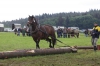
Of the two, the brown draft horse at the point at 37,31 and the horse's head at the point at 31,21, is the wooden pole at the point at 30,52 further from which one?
the horse's head at the point at 31,21

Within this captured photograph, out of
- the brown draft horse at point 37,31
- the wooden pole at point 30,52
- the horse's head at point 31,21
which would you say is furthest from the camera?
the brown draft horse at point 37,31

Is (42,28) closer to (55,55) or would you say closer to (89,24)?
(55,55)

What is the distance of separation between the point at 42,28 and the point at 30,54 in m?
3.94

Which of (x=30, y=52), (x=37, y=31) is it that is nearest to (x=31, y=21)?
(x=37, y=31)

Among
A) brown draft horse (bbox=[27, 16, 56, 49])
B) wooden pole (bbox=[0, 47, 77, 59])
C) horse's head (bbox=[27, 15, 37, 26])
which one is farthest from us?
brown draft horse (bbox=[27, 16, 56, 49])

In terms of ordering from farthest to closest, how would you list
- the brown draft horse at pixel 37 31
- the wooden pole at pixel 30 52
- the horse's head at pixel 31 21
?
the brown draft horse at pixel 37 31 → the horse's head at pixel 31 21 → the wooden pole at pixel 30 52

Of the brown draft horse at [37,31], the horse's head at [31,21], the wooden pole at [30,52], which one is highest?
the horse's head at [31,21]

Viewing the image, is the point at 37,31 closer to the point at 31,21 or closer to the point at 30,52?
the point at 31,21

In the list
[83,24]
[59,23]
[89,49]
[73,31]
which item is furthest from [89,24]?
[89,49]

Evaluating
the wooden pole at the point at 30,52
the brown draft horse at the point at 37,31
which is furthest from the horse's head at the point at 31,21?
the wooden pole at the point at 30,52

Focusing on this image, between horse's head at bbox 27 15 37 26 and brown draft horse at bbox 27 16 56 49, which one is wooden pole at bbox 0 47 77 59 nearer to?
brown draft horse at bbox 27 16 56 49

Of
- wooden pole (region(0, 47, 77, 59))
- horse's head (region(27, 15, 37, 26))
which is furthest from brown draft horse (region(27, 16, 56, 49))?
wooden pole (region(0, 47, 77, 59))

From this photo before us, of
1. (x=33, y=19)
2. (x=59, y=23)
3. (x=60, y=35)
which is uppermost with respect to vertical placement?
(x=33, y=19)

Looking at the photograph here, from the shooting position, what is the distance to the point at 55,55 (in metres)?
15.4
